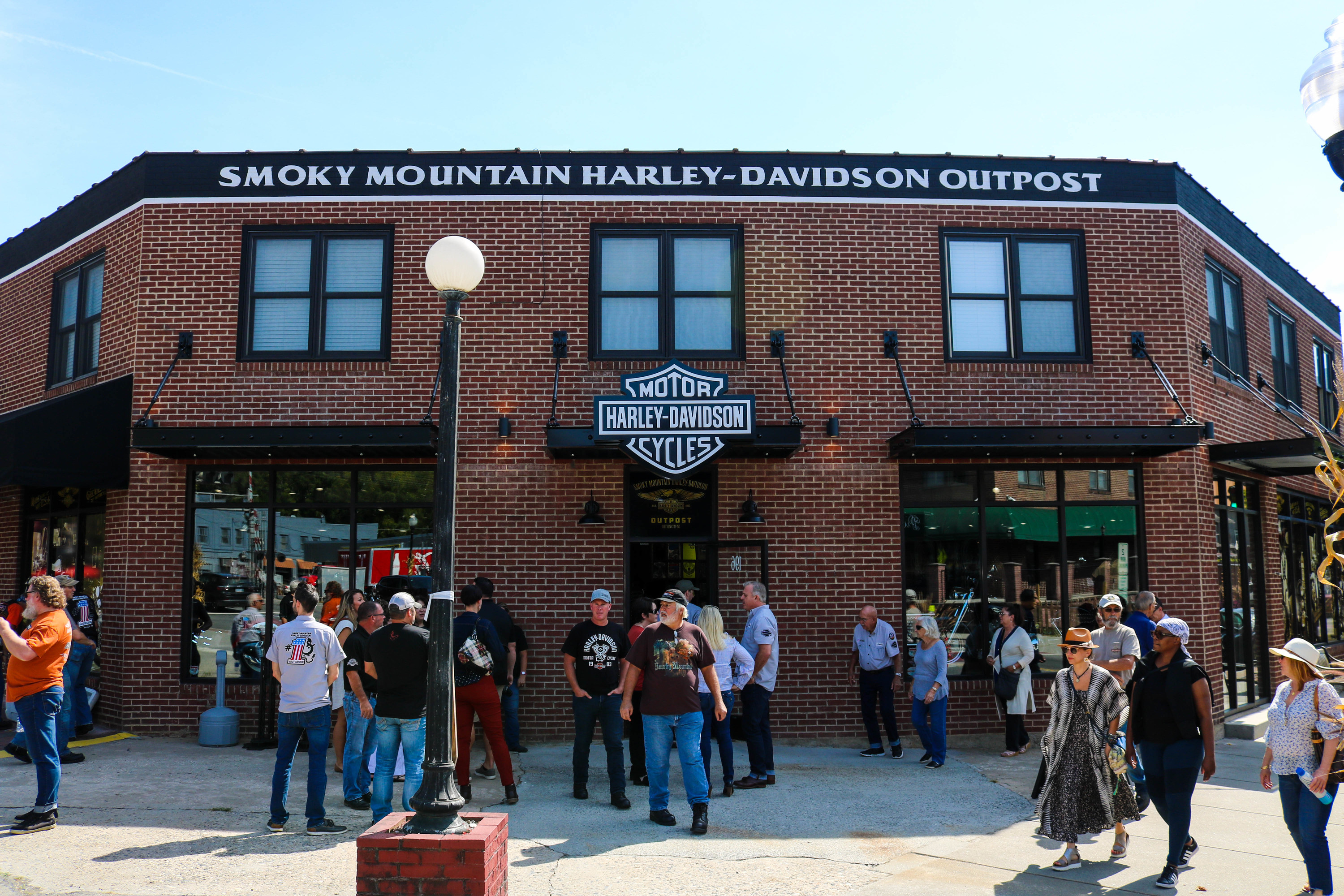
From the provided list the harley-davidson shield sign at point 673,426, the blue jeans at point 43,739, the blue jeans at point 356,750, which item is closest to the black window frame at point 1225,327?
the harley-davidson shield sign at point 673,426

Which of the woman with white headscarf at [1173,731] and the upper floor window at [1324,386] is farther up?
the upper floor window at [1324,386]

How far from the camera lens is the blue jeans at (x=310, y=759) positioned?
756cm

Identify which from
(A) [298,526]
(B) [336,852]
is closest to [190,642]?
(A) [298,526]

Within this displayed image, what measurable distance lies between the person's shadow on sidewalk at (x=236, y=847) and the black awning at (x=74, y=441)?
5.45 m

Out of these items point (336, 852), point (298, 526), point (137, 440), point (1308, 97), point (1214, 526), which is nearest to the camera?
point (1308, 97)

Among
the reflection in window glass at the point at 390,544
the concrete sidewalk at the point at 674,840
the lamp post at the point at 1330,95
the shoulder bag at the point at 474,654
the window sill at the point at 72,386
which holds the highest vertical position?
the window sill at the point at 72,386

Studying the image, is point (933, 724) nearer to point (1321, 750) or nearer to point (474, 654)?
point (1321, 750)

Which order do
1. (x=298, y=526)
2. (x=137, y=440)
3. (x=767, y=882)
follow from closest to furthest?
(x=767, y=882), (x=137, y=440), (x=298, y=526)

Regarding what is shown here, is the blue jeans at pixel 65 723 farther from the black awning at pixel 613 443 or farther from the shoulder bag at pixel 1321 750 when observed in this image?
the shoulder bag at pixel 1321 750

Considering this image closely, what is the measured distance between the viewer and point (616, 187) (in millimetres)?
12477

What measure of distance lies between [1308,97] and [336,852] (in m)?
7.39

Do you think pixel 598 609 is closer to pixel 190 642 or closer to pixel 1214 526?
pixel 190 642

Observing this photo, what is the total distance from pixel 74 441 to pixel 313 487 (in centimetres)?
265

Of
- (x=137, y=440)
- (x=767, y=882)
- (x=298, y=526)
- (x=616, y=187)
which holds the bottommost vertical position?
(x=767, y=882)
